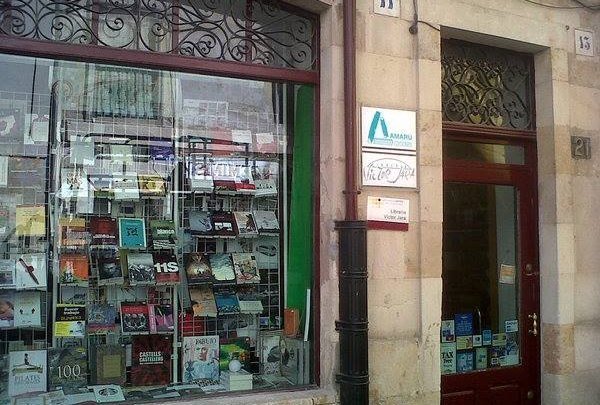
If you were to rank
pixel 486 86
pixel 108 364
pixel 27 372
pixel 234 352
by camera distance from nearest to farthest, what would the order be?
pixel 27 372 < pixel 108 364 < pixel 234 352 < pixel 486 86

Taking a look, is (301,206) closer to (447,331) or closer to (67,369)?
(447,331)

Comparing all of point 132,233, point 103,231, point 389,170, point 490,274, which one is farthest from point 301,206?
point 490,274

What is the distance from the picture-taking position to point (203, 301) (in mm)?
4941

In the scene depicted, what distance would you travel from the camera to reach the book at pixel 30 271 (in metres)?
4.42

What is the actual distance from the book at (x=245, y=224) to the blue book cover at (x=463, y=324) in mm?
1933

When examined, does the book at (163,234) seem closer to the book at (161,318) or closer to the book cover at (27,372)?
the book at (161,318)

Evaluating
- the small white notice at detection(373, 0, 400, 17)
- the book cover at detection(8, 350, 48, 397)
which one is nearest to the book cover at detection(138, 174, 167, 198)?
the book cover at detection(8, 350, 48, 397)

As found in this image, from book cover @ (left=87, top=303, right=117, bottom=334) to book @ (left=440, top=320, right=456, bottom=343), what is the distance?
271cm

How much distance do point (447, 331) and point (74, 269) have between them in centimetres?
309

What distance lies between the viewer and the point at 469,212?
5.61 meters

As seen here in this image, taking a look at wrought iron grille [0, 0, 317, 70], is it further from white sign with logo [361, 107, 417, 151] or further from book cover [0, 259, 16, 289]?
book cover [0, 259, 16, 289]

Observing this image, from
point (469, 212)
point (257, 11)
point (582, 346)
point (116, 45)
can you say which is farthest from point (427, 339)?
point (116, 45)

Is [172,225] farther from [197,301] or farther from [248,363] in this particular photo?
[248,363]

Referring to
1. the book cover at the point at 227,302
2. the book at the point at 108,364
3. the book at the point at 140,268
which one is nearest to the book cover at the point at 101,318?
the book at the point at 108,364
